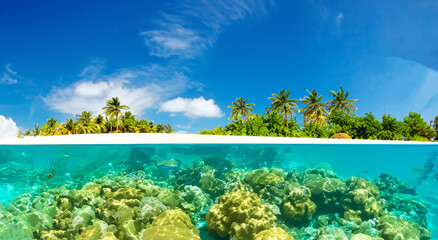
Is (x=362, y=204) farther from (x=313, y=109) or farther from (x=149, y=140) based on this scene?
(x=313, y=109)

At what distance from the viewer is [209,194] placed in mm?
9578

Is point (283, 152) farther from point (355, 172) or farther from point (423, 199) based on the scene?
point (423, 199)

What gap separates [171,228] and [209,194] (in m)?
2.39

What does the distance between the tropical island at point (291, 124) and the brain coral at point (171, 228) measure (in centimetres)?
1896

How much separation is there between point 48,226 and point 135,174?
9.90ft

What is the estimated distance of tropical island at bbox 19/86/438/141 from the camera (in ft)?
94.6

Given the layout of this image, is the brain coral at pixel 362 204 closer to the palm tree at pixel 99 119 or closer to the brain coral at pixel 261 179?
the brain coral at pixel 261 179

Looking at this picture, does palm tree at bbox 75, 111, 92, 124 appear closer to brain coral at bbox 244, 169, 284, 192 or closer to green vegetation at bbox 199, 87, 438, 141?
green vegetation at bbox 199, 87, 438, 141

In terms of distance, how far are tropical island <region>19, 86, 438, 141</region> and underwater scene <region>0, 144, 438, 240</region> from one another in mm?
14746

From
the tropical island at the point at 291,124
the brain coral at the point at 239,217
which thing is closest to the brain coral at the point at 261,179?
the brain coral at the point at 239,217

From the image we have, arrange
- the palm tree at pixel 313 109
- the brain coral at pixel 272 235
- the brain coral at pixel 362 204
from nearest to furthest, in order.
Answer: the brain coral at pixel 272 235
the brain coral at pixel 362 204
the palm tree at pixel 313 109

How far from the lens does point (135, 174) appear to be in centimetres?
1061

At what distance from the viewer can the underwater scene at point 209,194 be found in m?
8.14

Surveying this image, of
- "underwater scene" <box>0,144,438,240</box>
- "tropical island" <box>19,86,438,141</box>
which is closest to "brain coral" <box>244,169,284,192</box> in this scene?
"underwater scene" <box>0,144,438,240</box>
